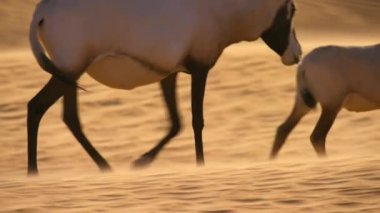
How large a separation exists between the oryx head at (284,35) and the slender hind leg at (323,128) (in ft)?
1.93

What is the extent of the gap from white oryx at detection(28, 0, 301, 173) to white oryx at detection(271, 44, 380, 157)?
91 cm

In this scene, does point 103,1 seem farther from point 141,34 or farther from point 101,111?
point 101,111

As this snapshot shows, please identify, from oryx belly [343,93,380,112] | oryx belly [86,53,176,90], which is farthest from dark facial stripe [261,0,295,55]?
oryx belly [86,53,176,90]

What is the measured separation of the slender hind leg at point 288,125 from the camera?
402 inches

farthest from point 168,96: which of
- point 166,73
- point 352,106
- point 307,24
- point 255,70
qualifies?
point 307,24

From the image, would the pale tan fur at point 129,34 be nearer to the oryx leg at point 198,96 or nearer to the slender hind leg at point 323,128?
the oryx leg at point 198,96

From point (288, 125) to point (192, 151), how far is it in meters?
1.20

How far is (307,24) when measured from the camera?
82.0 ft

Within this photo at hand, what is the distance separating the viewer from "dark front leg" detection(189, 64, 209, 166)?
30.0 ft

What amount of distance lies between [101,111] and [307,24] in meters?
13.0

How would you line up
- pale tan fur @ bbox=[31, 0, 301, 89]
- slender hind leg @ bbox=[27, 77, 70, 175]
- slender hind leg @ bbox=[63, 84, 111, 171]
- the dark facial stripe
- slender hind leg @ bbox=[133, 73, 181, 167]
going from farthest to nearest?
1. slender hind leg @ bbox=[133, 73, 181, 167]
2. the dark facial stripe
3. slender hind leg @ bbox=[63, 84, 111, 171]
4. slender hind leg @ bbox=[27, 77, 70, 175]
5. pale tan fur @ bbox=[31, 0, 301, 89]

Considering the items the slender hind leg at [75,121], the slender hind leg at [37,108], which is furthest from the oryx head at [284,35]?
the slender hind leg at [37,108]

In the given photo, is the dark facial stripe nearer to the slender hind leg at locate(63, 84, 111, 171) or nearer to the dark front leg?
the dark front leg

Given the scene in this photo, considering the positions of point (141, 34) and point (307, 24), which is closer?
point (141, 34)
